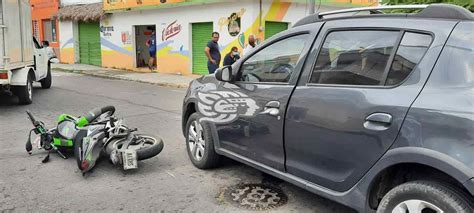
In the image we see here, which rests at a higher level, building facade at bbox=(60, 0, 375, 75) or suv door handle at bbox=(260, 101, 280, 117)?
building facade at bbox=(60, 0, 375, 75)

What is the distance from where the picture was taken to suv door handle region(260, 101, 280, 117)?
3.62 meters

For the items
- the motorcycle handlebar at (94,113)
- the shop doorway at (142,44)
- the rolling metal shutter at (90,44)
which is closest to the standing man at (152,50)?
the shop doorway at (142,44)

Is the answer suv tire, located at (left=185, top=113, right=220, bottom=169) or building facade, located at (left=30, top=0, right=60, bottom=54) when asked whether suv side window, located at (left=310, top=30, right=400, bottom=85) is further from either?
building facade, located at (left=30, top=0, right=60, bottom=54)

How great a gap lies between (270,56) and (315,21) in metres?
0.59

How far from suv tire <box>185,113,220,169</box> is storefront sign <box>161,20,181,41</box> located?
13.6 meters

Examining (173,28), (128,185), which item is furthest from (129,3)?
(128,185)

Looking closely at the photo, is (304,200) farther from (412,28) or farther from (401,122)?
(412,28)

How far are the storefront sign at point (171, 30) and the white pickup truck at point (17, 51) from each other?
7.71 metres

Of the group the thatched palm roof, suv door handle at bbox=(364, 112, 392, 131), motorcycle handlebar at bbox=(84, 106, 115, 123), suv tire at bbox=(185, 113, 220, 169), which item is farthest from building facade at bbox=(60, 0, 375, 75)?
suv door handle at bbox=(364, 112, 392, 131)

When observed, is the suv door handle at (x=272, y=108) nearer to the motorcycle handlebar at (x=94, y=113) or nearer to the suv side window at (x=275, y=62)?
the suv side window at (x=275, y=62)

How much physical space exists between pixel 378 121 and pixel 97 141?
3.22 meters

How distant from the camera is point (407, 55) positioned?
2.90 meters

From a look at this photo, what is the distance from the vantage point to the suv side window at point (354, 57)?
305 centimetres

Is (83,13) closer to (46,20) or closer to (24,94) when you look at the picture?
(46,20)
